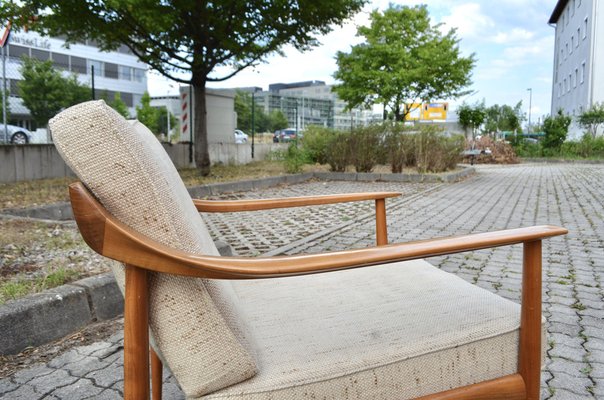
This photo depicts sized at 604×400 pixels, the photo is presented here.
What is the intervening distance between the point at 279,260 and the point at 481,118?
2963 centimetres

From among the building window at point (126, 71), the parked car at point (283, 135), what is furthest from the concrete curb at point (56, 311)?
the building window at point (126, 71)

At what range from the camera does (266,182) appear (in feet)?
37.6

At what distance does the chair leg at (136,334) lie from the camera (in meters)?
1.28

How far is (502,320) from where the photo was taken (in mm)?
1667

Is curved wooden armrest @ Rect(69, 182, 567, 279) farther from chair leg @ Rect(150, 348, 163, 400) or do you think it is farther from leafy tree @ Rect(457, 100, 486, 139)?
leafy tree @ Rect(457, 100, 486, 139)

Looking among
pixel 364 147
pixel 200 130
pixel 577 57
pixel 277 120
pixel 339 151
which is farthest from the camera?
pixel 577 57

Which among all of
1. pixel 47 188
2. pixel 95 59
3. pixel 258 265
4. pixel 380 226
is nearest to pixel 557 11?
pixel 47 188

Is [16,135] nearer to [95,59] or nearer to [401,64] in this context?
[401,64]

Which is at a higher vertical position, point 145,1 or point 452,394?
point 145,1

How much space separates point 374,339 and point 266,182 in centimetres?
1002

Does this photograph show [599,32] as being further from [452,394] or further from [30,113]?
[452,394]

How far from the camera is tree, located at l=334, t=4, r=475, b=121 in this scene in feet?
96.2

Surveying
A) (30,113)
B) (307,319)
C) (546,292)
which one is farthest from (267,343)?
(30,113)

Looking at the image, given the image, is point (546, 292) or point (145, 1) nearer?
point (546, 292)
